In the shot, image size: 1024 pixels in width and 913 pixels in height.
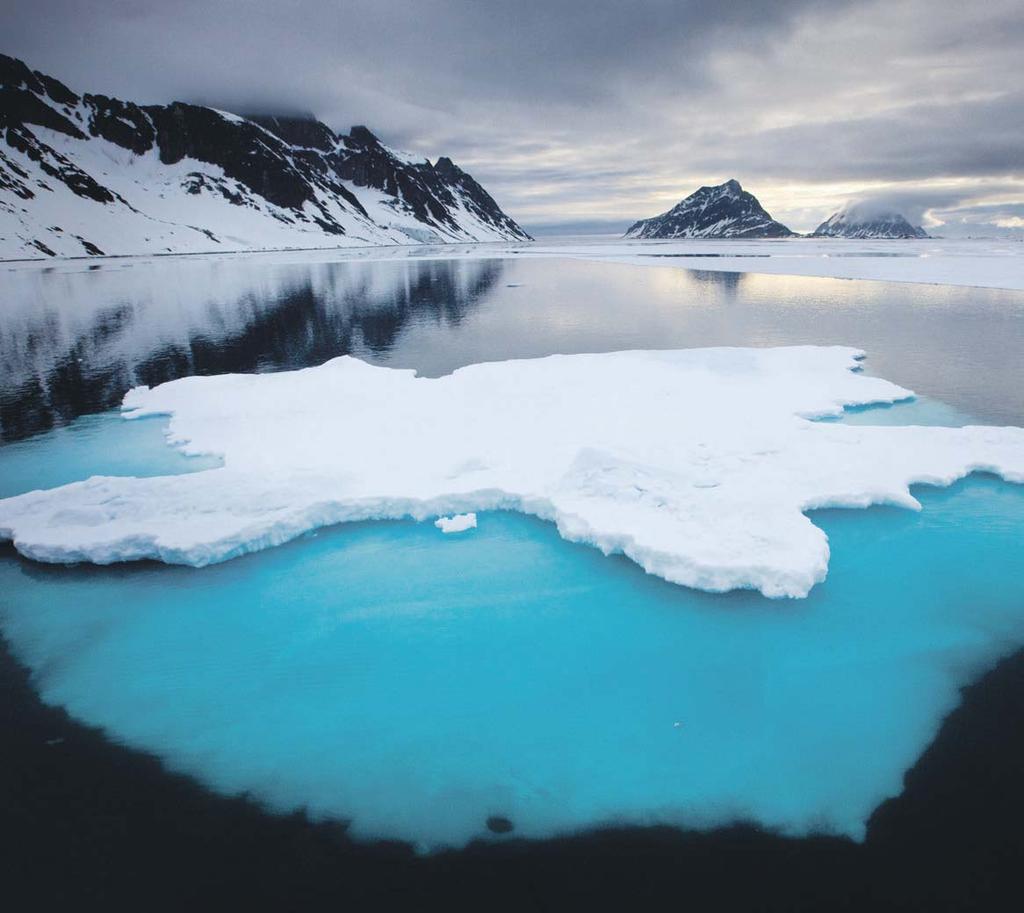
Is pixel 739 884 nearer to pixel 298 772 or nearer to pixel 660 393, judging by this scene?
pixel 298 772

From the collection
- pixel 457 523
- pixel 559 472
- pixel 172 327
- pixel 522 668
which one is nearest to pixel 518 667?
pixel 522 668

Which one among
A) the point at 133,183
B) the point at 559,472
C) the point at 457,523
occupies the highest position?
the point at 133,183

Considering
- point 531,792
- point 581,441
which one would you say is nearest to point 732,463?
point 581,441

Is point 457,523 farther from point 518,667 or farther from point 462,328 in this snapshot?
point 462,328

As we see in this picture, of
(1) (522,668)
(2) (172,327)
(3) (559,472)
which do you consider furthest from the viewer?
(2) (172,327)

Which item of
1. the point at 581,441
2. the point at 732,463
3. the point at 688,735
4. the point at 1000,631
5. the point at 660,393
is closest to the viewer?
the point at 688,735

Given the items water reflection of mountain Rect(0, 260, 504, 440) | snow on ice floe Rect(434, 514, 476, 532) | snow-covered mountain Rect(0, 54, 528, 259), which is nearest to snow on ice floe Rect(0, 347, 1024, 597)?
snow on ice floe Rect(434, 514, 476, 532)
